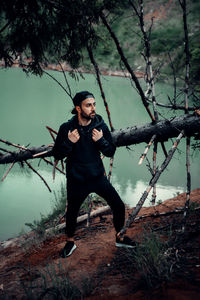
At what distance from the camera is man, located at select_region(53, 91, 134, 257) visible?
8.08 feet

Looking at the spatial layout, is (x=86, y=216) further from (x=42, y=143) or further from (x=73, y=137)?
(x=42, y=143)

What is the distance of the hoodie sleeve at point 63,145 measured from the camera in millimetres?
2455

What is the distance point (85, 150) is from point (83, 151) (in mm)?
23

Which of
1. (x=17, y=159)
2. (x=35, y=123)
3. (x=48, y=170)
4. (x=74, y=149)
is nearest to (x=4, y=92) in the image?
(x=35, y=123)

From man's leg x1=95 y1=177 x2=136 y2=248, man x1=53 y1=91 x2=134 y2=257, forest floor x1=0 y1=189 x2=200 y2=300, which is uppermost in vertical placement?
man x1=53 y1=91 x2=134 y2=257

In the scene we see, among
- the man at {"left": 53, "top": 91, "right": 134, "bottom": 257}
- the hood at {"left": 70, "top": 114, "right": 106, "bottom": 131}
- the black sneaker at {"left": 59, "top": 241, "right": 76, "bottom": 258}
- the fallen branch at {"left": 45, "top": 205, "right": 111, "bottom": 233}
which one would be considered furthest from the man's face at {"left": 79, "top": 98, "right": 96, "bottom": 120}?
the fallen branch at {"left": 45, "top": 205, "right": 111, "bottom": 233}

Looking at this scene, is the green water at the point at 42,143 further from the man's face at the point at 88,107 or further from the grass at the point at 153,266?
the grass at the point at 153,266

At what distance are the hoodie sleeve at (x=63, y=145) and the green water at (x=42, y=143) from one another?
934mm

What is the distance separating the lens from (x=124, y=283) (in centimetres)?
196

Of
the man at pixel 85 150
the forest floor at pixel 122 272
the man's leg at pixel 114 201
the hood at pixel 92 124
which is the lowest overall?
the forest floor at pixel 122 272

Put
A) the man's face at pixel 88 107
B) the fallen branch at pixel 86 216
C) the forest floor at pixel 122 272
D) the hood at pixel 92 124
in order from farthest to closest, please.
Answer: the fallen branch at pixel 86 216 → the hood at pixel 92 124 → the man's face at pixel 88 107 → the forest floor at pixel 122 272

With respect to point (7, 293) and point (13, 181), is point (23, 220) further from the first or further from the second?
point (7, 293)

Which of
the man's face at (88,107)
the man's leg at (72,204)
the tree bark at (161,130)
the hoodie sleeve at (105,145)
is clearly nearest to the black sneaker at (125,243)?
the man's leg at (72,204)

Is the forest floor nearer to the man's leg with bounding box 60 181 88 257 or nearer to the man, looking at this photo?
the man's leg with bounding box 60 181 88 257
